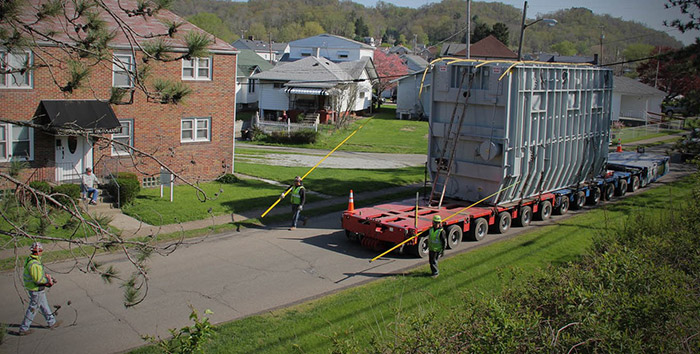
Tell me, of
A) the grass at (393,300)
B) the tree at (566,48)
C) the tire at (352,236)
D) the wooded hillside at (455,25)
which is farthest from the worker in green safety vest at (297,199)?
the tree at (566,48)

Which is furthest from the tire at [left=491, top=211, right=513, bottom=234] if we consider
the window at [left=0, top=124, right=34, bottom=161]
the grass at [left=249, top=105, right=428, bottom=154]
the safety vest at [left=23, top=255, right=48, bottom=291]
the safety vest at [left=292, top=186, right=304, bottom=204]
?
the grass at [left=249, top=105, right=428, bottom=154]

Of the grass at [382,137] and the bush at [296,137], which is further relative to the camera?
the bush at [296,137]

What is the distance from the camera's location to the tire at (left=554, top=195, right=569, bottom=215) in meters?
21.5

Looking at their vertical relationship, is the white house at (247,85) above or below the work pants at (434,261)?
above

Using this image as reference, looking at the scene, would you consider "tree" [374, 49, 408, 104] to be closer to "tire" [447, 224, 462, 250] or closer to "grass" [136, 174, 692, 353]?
"grass" [136, 174, 692, 353]

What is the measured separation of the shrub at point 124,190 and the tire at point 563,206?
1389 cm

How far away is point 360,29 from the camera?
551 ft

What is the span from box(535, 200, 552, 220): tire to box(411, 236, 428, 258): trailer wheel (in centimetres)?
576

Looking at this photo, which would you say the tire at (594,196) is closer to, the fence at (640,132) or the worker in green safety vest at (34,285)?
the worker in green safety vest at (34,285)

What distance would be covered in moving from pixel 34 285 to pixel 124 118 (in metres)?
13.2

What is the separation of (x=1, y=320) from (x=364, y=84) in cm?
5214

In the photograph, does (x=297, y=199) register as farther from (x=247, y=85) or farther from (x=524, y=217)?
(x=247, y=85)

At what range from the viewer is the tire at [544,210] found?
2069 cm

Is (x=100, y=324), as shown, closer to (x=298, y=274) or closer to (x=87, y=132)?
(x=298, y=274)
